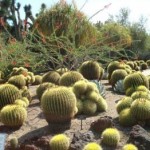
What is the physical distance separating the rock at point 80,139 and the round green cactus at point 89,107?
121 centimetres

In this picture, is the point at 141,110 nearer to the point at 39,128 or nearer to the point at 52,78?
the point at 39,128

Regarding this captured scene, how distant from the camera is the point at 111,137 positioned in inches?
218

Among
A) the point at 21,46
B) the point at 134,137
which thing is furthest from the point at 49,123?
the point at 21,46

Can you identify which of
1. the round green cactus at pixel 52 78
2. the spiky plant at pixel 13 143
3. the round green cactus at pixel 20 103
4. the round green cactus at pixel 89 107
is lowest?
the spiky plant at pixel 13 143

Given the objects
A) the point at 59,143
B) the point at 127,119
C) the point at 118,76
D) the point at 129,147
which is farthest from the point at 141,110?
the point at 118,76

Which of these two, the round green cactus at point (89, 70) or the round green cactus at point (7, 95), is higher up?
the round green cactus at point (89, 70)

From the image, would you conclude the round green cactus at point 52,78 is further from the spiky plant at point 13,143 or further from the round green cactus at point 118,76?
the spiky plant at point 13,143

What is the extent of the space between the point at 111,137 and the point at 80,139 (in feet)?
1.40

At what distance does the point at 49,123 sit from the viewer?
6387 millimetres

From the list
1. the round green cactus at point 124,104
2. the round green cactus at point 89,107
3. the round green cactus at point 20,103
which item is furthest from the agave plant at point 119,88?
the round green cactus at point 20,103

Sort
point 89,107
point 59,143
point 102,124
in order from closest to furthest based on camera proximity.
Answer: point 59,143, point 102,124, point 89,107

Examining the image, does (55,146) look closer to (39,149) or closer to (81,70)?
(39,149)

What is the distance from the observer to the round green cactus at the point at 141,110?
6180 mm

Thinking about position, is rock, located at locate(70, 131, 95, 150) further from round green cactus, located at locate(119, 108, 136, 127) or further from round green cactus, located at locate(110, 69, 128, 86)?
round green cactus, located at locate(110, 69, 128, 86)
